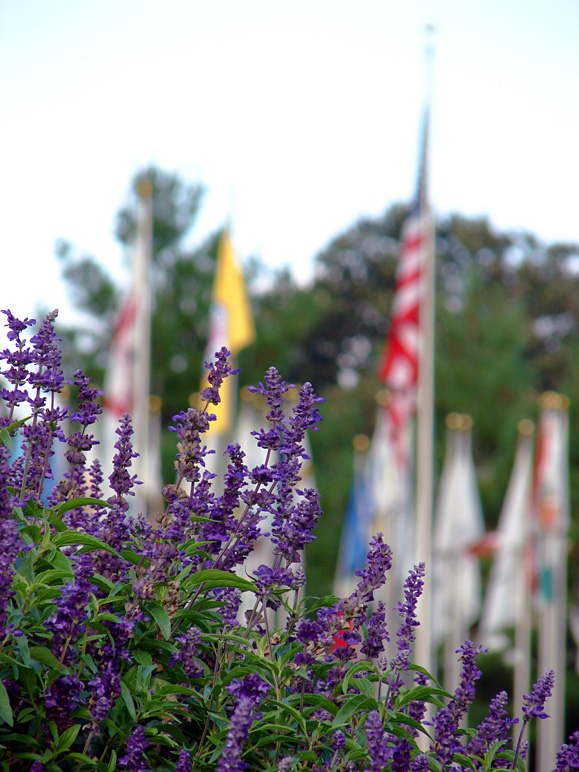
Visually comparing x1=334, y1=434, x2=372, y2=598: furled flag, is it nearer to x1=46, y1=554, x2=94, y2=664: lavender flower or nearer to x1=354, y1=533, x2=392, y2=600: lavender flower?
x1=354, y1=533, x2=392, y2=600: lavender flower

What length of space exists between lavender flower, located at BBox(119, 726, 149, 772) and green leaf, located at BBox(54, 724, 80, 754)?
0.09 m

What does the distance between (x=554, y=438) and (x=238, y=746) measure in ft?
67.2

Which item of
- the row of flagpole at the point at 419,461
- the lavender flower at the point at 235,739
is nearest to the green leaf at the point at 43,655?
the lavender flower at the point at 235,739

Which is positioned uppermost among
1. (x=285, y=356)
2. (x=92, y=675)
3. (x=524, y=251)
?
(x=524, y=251)

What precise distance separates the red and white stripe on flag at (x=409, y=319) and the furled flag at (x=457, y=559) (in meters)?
7.64

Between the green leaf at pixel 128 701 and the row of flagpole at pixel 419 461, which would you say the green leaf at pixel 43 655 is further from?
the row of flagpole at pixel 419 461

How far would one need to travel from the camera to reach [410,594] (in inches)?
80.2

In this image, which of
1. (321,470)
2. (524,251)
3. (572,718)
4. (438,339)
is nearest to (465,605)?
(572,718)

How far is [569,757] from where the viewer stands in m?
1.95

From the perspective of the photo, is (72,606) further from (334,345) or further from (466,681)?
(334,345)

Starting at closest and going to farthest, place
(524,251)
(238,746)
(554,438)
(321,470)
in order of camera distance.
A: (238,746), (554,438), (321,470), (524,251)

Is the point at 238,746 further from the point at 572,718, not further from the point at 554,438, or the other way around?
the point at 572,718

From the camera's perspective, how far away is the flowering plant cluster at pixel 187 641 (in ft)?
5.61

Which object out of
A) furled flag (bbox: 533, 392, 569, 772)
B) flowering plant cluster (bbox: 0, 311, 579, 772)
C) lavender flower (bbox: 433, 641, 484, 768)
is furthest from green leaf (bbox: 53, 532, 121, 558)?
furled flag (bbox: 533, 392, 569, 772)
